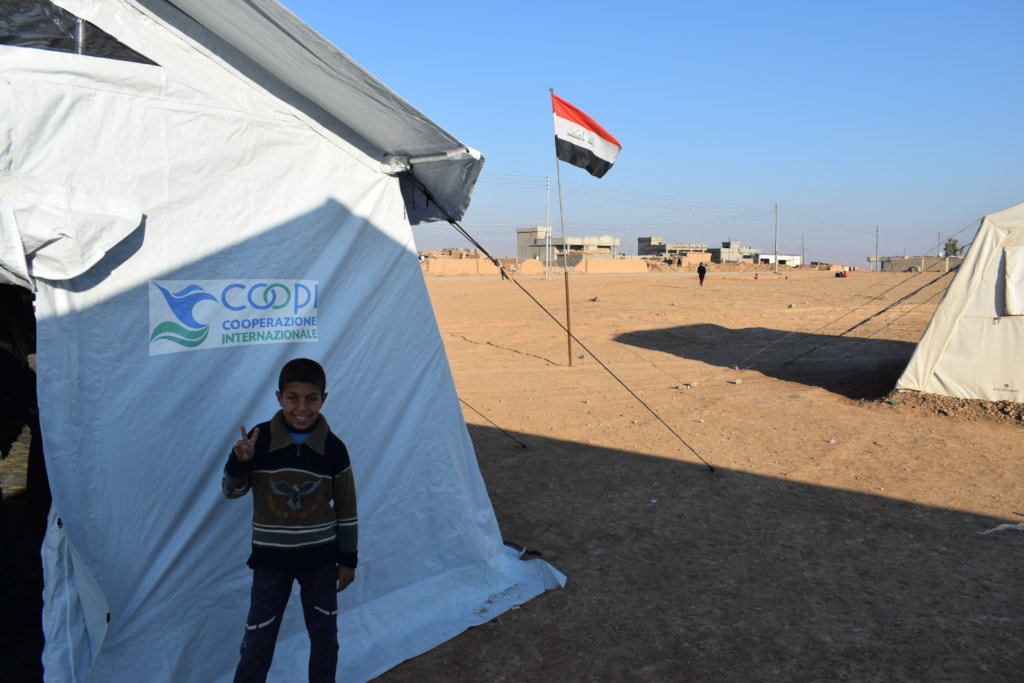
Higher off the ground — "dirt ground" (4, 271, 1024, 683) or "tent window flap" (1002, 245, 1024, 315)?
"tent window flap" (1002, 245, 1024, 315)

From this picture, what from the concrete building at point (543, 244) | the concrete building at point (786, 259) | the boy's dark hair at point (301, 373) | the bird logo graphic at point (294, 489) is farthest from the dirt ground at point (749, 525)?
the concrete building at point (786, 259)

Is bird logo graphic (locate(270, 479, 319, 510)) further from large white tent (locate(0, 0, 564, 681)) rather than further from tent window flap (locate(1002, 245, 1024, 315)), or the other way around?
tent window flap (locate(1002, 245, 1024, 315))

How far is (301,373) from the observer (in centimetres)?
233

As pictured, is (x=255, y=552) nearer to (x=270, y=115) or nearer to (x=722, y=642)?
(x=270, y=115)

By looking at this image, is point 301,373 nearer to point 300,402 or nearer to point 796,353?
point 300,402

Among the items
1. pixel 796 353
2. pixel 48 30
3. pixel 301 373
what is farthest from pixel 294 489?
pixel 796 353

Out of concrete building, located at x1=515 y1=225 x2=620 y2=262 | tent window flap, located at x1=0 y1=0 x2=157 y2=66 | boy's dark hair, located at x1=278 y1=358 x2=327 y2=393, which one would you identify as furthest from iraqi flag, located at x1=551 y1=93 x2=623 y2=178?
concrete building, located at x1=515 y1=225 x2=620 y2=262

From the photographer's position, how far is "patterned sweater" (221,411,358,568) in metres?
2.36

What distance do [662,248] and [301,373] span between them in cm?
7476

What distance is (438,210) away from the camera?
4.42 meters

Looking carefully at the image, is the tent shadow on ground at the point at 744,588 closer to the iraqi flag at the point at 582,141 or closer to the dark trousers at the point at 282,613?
the dark trousers at the point at 282,613

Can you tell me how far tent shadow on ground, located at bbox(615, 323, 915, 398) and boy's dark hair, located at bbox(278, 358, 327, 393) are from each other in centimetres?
886

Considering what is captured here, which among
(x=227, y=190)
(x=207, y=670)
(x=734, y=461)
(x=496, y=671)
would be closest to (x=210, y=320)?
(x=227, y=190)

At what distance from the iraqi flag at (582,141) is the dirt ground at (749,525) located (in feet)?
11.4
